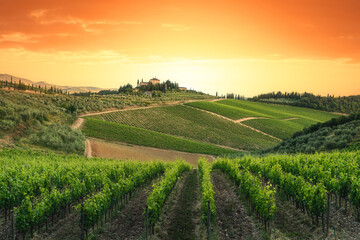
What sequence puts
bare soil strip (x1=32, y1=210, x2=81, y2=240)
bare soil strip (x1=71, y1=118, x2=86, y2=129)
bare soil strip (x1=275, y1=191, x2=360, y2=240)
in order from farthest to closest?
bare soil strip (x1=71, y1=118, x2=86, y2=129)
bare soil strip (x1=32, y1=210, x2=81, y2=240)
bare soil strip (x1=275, y1=191, x2=360, y2=240)

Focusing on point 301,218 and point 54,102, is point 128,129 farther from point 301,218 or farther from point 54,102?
point 301,218

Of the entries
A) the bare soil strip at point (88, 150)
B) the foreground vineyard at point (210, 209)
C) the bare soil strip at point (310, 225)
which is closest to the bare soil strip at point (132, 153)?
the bare soil strip at point (88, 150)

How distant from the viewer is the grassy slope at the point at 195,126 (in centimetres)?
7373

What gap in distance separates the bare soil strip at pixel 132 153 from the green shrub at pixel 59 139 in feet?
10.4

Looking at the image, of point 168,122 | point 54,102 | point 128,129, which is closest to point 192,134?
point 168,122

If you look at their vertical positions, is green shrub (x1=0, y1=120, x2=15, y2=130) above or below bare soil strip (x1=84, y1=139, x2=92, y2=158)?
above

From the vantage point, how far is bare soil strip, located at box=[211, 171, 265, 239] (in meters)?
13.0

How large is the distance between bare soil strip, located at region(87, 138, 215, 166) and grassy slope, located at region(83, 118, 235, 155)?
2.19 m

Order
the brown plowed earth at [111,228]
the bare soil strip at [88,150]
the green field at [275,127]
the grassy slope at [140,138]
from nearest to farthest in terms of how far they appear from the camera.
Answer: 1. the brown plowed earth at [111,228]
2. the bare soil strip at [88,150]
3. the grassy slope at [140,138]
4. the green field at [275,127]

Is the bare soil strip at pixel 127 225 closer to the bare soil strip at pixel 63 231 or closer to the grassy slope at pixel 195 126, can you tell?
→ the bare soil strip at pixel 63 231

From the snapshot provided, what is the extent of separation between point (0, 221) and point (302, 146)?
41.3 metres

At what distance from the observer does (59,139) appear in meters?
43.5

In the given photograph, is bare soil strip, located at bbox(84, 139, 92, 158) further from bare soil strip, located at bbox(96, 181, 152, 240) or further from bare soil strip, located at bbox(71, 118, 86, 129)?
bare soil strip, located at bbox(96, 181, 152, 240)

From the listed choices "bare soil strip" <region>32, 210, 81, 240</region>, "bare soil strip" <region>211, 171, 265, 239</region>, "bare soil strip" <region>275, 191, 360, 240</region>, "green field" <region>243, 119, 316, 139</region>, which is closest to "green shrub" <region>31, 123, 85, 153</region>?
"bare soil strip" <region>32, 210, 81, 240</region>
